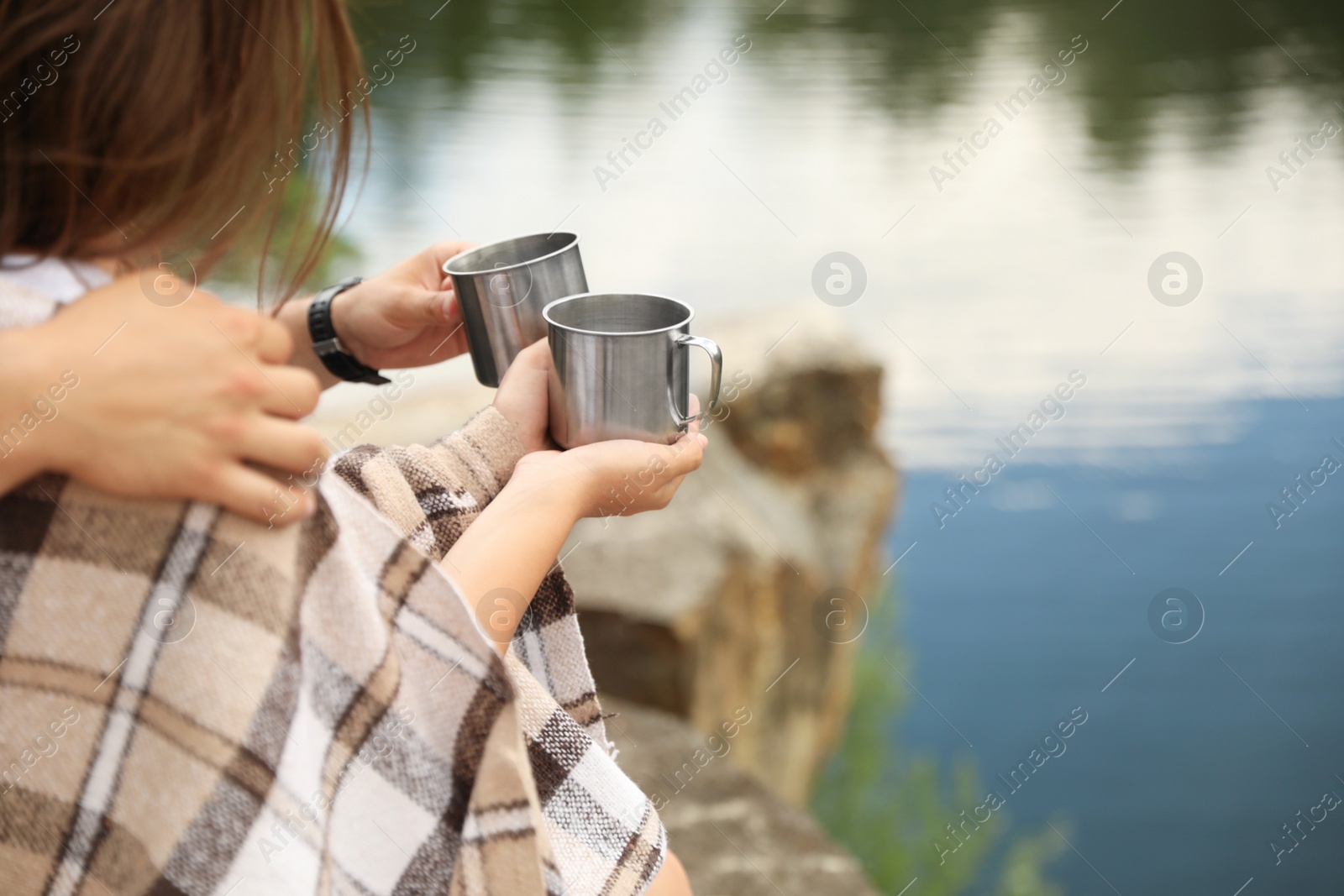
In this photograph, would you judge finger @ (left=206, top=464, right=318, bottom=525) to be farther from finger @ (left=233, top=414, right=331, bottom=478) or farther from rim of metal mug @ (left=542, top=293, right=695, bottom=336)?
rim of metal mug @ (left=542, top=293, right=695, bottom=336)

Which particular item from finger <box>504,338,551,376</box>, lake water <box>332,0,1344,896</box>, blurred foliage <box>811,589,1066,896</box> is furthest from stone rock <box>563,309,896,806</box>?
finger <box>504,338,551,376</box>

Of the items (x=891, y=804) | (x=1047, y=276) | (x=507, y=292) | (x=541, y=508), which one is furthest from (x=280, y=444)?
(x=1047, y=276)

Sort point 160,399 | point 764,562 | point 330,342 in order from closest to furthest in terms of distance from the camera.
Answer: point 160,399, point 330,342, point 764,562

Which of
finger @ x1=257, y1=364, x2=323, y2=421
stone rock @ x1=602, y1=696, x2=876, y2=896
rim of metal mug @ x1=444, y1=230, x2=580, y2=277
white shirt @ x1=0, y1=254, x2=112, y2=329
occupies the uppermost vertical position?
white shirt @ x1=0, y1=254, x2=112, y2=329

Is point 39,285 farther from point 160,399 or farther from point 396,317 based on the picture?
point 396,317

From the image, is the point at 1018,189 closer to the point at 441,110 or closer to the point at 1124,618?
the point at 1124,618

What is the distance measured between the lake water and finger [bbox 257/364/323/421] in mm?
3922

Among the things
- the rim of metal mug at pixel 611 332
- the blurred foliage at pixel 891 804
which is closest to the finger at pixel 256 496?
the rim of metal mug at pixel 611 332

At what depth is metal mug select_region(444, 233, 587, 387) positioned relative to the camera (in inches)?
45.7

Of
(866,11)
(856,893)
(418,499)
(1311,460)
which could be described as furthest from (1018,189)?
(418,499)

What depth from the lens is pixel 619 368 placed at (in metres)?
1.06

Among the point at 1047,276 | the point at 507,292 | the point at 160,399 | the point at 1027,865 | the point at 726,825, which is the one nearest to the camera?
the point at 160,399

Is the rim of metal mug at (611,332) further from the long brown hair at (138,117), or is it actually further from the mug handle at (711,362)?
the long brown hair at (138,117)

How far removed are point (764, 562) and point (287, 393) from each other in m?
2.31
